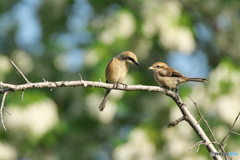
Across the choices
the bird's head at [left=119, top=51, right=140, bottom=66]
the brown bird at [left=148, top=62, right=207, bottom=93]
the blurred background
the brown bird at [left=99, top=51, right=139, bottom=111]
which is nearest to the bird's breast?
the brown bird at [left=99, top=51, right=139, bottom=111]

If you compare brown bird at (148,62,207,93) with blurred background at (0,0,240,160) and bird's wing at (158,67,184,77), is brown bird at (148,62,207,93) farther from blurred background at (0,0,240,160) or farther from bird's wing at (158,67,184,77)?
blurred background at (0,0,240,160)

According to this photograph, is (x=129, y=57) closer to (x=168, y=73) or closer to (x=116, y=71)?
(x=116, y=71)

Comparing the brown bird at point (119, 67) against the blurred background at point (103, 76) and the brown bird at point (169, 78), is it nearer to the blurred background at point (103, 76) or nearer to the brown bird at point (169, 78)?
the brown bird at point (169, 78)

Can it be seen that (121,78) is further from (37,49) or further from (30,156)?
(37,49)

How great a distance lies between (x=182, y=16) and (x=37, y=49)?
7.46 m

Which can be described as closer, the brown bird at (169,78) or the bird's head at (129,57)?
the brown bird at (169,78)

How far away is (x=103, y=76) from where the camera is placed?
9.70m

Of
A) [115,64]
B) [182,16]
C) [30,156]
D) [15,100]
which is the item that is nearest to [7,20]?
[15,100]

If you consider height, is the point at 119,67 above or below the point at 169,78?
above

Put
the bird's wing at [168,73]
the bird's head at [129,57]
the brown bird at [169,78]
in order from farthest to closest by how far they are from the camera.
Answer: the bird's head at [129,57] < the bird's wing at [168,73] < the brown bird at [169,78]

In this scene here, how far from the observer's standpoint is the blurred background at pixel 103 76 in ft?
29.9

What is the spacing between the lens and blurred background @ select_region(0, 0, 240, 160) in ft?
29.9

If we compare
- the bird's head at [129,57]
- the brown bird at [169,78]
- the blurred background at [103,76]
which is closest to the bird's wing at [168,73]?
the brown bird at [169,78]

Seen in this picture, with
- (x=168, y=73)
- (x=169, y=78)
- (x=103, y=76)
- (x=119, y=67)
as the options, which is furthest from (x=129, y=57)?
(x=103, y=76)
